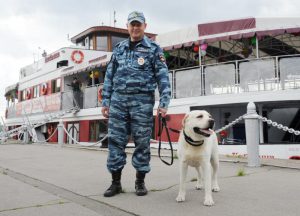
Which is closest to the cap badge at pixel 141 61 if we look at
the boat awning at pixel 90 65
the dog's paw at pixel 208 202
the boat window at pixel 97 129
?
the dog's paw at pixel 208 202

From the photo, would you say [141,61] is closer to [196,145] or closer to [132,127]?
[132,127]

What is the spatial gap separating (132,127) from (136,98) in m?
0.33

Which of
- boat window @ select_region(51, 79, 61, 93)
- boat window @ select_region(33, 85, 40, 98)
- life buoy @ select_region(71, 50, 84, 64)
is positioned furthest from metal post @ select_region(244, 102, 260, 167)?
boat window @ select_region(33, 85, 40, 98)

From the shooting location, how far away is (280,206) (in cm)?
330

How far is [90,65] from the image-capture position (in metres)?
17.3

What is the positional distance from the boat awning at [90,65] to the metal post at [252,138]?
385 inches

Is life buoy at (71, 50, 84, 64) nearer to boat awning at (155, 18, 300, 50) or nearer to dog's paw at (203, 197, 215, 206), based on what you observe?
boat awning at (155, 18, 300, 50)

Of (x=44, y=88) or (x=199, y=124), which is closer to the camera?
(x=199, y=124)

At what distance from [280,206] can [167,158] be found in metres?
5.35

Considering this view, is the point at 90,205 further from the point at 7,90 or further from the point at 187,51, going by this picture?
the point at 7,90

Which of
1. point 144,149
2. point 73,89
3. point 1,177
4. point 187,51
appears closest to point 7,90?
point 73,89

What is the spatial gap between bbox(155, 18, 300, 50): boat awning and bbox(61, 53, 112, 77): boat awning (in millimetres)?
3947

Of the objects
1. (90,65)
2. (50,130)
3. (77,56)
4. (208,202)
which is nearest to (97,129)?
(90,65)

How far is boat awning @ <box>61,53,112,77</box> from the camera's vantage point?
53.2 ft
